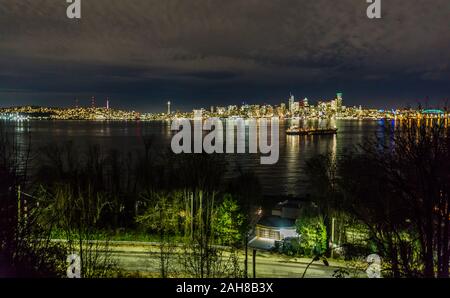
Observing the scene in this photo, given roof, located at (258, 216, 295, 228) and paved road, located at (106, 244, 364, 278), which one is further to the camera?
roof, located at (258, 216, 295, 228)

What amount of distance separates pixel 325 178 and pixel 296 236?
268cm

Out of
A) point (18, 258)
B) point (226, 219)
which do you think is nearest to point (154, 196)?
point (226, 219)
